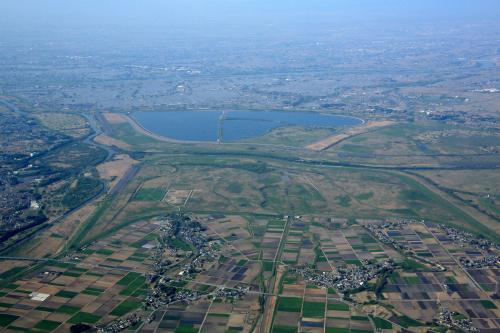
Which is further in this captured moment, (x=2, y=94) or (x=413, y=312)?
(x=2, y=94)

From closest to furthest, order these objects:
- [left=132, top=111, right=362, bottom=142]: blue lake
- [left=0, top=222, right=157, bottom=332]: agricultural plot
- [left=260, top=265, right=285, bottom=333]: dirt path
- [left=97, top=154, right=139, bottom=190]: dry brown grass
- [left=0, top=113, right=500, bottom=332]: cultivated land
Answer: [left=260, top=265, right=285, bottom=333]: dirt path < [left=0, top=222, right=157, bottom=332]: agricultural plot < [left=0, top=113, right=500, bottom=332]: cultivated land < [left=97, top=154, right=139, bottom=190]: dry brown grass < [left=132, top=111, right=362, bottom=142]: blue lake

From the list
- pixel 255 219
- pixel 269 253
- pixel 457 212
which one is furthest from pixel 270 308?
pixel 457 212

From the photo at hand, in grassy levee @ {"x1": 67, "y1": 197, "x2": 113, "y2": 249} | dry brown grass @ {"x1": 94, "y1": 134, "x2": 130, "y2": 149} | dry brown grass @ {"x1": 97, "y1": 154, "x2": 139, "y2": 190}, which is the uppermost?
dry brown grass @ {"x1": 94, "y1": 134, "x2": 130, "y2": 149}

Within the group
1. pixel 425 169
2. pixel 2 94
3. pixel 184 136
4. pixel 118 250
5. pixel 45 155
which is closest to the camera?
pixel 118 250

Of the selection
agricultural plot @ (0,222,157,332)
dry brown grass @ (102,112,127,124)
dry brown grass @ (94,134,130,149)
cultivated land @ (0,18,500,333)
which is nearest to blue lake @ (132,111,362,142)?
dry brown grass @ (102,112,127,124)

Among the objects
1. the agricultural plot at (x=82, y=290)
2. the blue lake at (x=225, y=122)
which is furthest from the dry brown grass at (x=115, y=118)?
the agricultural plot at (x=82, y=290)

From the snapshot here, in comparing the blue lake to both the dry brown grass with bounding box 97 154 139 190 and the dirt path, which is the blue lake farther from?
the dirt path

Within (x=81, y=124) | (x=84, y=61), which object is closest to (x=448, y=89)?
(x=81, y=124)

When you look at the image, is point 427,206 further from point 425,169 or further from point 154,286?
point 154,286

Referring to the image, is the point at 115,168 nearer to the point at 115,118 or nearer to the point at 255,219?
the point at 255,219
